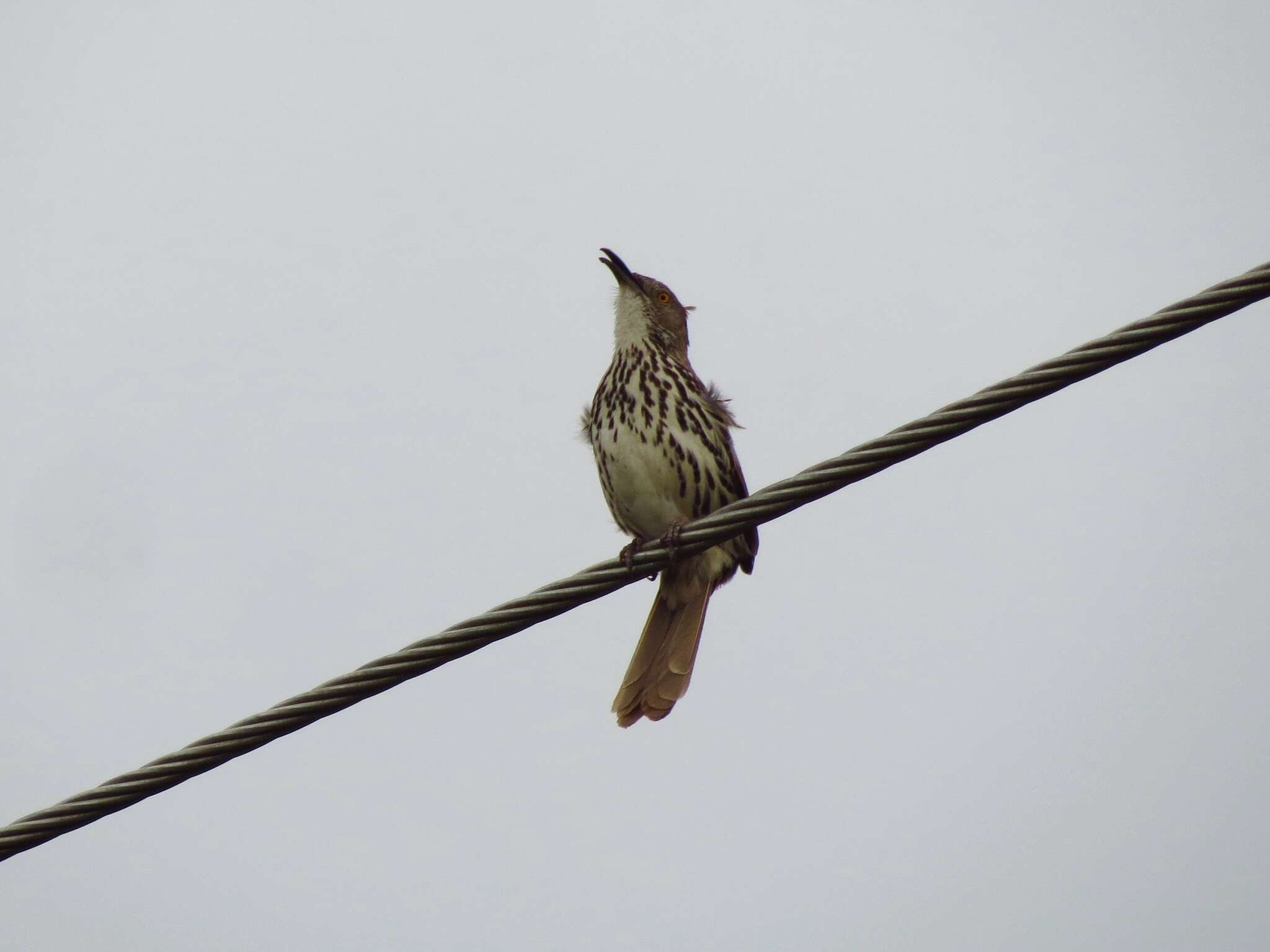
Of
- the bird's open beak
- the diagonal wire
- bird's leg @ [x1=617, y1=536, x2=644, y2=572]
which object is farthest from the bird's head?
the diagonal wire

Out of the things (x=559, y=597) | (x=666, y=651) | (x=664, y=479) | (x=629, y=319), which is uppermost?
(x=629, y=319)

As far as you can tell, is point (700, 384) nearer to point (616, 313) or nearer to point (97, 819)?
point (616, 313)

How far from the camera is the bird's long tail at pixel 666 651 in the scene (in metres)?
6.11

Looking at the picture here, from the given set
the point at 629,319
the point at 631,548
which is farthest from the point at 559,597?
the point at 629,319

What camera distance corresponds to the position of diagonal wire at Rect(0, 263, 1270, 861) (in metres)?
3.52

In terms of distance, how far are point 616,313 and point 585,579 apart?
118 inches

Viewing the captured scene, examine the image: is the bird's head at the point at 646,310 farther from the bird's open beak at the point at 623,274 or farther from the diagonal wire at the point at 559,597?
the diagonal wire at the point at 559,597

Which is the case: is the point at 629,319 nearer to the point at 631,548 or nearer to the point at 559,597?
the point at 631,548

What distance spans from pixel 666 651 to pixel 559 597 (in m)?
2.26

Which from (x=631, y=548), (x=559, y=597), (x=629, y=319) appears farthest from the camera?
(x=629, y=319)

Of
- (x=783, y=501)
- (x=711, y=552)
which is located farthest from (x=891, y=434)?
(x=711, y=552)

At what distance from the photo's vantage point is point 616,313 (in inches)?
272

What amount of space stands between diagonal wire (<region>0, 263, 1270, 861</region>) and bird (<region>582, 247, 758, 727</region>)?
171 cm

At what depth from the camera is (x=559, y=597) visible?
4039mm
